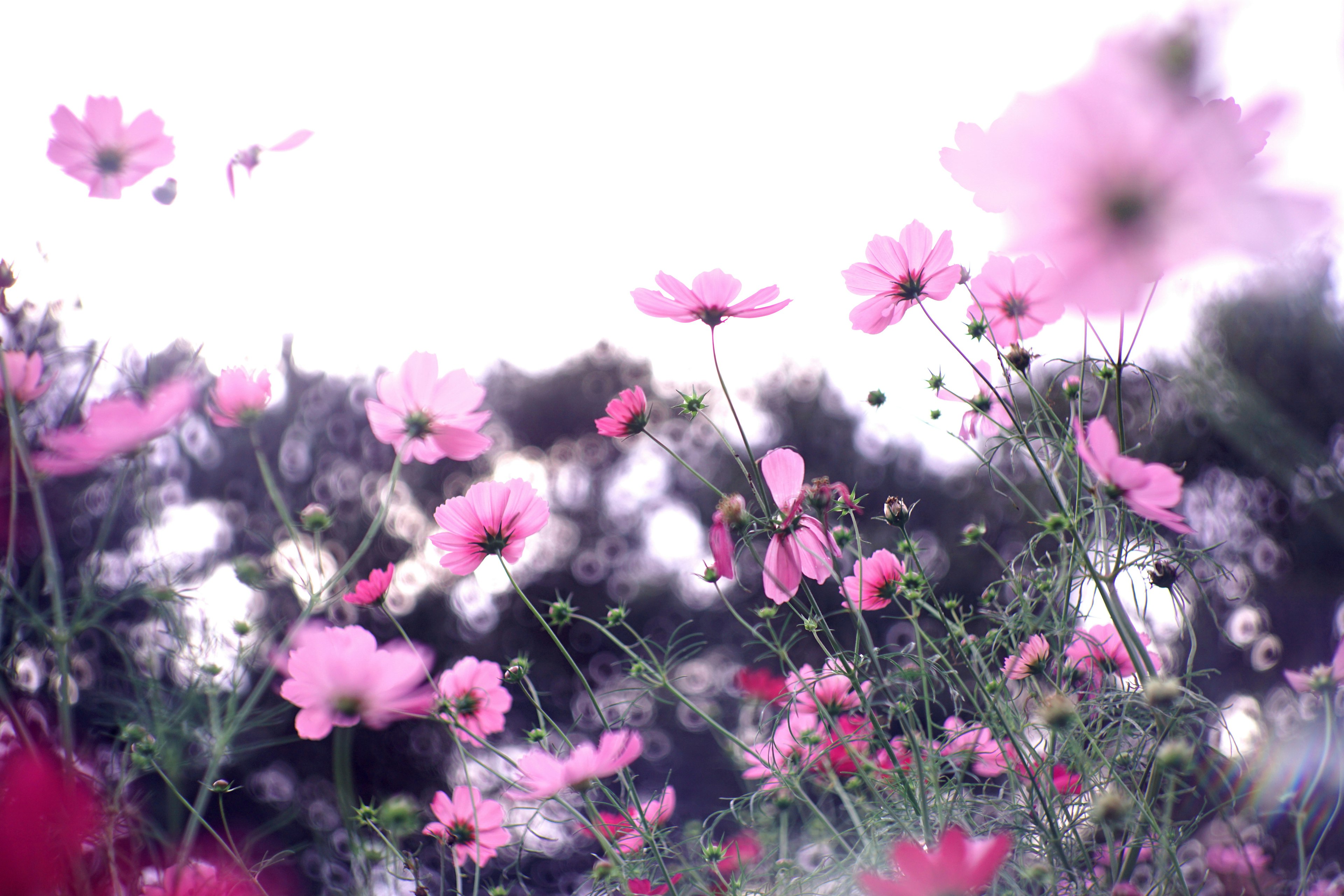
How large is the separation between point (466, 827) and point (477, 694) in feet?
0.40

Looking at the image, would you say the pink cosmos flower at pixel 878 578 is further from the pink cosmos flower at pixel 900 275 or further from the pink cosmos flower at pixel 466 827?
the pink cosmos flower at pixel 466 827

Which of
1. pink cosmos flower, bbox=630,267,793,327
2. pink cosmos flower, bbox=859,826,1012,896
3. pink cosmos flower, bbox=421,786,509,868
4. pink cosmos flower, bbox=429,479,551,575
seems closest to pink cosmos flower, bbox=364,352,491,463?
pink cosmos flower, bbox=429,479,551,575

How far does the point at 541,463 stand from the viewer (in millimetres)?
5043

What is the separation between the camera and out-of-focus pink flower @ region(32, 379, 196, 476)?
17.9 inches

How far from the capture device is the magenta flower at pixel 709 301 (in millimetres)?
713

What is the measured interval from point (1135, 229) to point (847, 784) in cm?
56

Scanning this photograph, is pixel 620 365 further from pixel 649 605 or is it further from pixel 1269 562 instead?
pixel 1269 562

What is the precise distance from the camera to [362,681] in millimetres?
467

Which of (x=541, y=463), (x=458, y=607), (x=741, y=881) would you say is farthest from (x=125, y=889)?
(x=541, y=463)

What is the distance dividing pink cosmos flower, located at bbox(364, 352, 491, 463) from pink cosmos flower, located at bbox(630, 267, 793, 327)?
18 centimetres

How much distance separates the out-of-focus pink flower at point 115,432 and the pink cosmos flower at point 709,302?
38cm

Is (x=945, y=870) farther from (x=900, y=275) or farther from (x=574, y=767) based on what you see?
(x=900, y=275)

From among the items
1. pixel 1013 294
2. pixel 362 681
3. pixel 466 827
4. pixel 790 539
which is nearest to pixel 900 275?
pixel 1013 294

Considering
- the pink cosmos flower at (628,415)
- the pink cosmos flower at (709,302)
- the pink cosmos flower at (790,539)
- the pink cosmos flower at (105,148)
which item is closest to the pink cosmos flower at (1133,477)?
the pink cosmos flower at (790,539)
